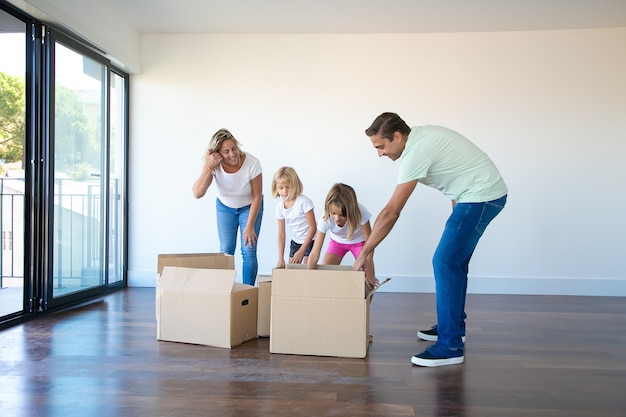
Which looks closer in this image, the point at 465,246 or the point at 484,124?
the point at 465,246

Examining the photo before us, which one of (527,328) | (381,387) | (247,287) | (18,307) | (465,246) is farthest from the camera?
(18,307)

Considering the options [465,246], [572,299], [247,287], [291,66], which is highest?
[291,66]

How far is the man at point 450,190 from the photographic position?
2475 millimetres

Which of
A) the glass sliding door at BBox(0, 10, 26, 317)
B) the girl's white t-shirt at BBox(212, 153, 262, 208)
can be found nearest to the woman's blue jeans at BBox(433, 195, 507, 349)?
the girl's white t-shirt at BBox(212, 153, 262, 208)

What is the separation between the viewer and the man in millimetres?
2475

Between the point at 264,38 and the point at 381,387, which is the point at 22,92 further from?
the point at 381,387

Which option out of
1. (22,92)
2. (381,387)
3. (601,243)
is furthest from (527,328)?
(22,92)

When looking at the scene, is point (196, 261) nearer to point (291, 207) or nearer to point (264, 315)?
point (264, 315)

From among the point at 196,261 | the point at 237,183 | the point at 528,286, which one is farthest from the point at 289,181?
the point at 528,286

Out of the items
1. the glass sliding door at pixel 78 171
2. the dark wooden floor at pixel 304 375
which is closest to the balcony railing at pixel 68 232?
the glass sliding door at pixel 78 171

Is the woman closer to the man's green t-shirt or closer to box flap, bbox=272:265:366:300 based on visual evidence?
box flap, bbox=272:265:366:300

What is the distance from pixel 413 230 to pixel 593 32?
238cm

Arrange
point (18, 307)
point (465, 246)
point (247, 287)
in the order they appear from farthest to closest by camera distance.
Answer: point (18, 307), point (247, 287), point (465, 246)

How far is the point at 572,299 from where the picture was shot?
461cm
